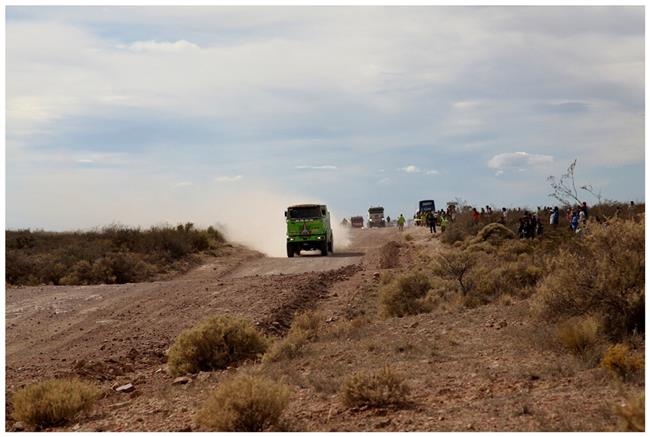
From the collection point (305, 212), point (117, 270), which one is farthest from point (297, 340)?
point (305, 212)

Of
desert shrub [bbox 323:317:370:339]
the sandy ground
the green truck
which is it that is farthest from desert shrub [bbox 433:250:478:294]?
the green truck

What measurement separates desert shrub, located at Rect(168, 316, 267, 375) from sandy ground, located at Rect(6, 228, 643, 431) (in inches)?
19.5

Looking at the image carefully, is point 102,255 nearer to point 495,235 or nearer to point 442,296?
point 495,235

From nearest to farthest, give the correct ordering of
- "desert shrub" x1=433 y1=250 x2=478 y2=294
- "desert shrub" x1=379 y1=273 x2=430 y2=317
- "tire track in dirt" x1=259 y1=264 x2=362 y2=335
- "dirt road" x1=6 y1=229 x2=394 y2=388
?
1. "dirt road" x1=6 y1=229 x2=394 y2=388
2. "desert shrub" x1=379 y1=273 x2=430 y2=317
3. "tire track in dirt" x1=259 y1=264 x2=362 y2=335
4. "desert shrub" x1=433 y1=250 x2=478 y2=294

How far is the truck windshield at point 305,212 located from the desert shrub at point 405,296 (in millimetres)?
21452

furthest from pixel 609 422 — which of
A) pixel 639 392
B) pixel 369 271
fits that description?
pixel 369 271

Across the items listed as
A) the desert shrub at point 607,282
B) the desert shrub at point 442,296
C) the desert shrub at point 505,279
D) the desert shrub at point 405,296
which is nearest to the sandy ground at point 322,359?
the desert shrub at point 607,282

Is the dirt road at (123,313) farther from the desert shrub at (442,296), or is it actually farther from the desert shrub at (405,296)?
the desert shrub at (442,296)

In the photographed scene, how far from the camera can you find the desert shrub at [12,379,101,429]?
10612 millimetres

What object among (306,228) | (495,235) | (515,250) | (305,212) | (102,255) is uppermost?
(305,212)

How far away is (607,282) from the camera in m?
12.4

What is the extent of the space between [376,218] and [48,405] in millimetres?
86941

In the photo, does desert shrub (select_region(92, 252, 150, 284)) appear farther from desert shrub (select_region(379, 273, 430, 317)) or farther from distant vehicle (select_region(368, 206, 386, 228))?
distant vehicle (select_region(368, 206, 386, 228))

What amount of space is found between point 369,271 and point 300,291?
6416mm
